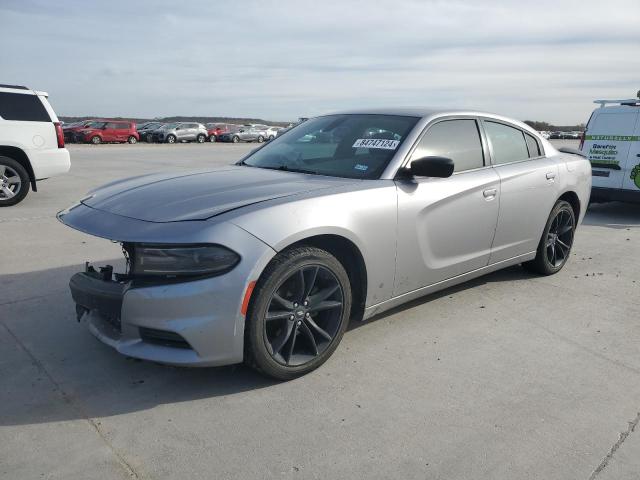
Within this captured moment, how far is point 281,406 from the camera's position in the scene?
2930 mm

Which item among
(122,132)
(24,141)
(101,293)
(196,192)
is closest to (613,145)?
(196,192)

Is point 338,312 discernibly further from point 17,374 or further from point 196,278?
point 17,374

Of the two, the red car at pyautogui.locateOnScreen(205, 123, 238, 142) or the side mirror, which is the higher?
the side mirror

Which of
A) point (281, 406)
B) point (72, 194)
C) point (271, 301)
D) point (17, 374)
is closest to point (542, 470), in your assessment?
point (281, 406)

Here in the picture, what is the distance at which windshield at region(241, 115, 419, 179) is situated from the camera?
12.5ft

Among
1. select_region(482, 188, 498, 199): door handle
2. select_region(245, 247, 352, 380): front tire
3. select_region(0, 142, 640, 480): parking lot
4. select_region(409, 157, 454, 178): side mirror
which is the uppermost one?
select_region(409, 157, 454, 178): side mirror

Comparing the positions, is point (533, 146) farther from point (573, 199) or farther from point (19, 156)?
point (19, 156)

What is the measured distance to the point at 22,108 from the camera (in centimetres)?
881

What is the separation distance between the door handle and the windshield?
30.5 inches

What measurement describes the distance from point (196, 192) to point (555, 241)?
11.9ft

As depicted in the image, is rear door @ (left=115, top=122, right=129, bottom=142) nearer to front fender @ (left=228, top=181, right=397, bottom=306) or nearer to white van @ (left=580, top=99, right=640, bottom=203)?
white van @ (left=580, top=99, right=640, bottom=203)

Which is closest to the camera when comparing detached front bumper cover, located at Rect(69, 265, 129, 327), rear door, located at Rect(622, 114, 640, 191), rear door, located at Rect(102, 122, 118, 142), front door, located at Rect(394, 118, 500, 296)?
detached front bumper cover, located at Rect(69, 265, 129, 327)

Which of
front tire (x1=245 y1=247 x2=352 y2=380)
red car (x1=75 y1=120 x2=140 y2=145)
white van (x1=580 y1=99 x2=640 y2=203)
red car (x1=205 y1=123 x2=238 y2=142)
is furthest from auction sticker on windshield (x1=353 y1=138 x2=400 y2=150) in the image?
red car (x1=205 y1=123 x2=238 y2=142)

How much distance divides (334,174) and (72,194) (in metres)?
7.89
